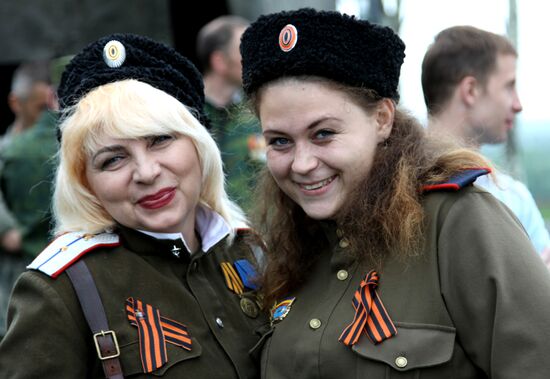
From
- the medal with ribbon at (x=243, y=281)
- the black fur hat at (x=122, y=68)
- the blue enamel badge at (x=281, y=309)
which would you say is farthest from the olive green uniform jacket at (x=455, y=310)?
the black fur hat at (x=122, y=68)

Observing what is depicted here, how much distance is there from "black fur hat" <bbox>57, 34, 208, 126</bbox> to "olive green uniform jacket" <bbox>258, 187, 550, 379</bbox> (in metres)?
0.99

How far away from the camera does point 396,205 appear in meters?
2.69

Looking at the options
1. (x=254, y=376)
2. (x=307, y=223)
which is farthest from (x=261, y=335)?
(x=307, y=223)

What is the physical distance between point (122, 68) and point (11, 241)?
315cm

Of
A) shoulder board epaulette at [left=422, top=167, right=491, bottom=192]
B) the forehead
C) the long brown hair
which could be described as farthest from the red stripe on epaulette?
the forehead

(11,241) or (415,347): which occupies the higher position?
(415,347)

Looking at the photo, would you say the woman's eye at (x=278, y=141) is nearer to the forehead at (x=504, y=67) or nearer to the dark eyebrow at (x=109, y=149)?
the dark eyebrow at (x=109, y=149)

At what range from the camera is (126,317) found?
2830 mm

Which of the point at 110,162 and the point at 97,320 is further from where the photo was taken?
the point at 110,162

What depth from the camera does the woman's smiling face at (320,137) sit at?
271 centimetres

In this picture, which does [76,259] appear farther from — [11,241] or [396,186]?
[11,241]

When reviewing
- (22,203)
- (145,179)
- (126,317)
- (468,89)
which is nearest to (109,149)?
(145,179)

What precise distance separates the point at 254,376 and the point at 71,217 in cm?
86

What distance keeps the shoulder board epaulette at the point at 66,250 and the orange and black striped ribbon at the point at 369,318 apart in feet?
2.95
